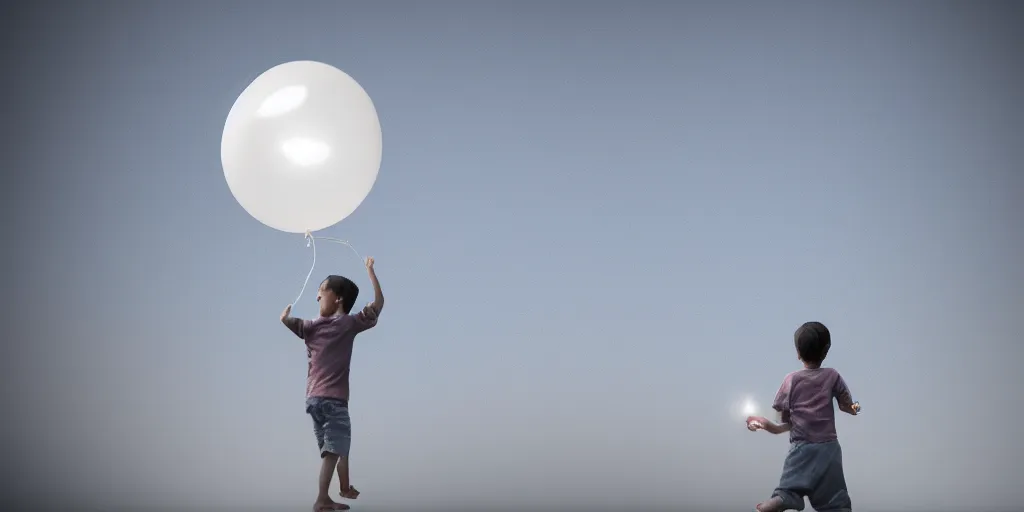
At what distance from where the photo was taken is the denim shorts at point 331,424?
3559 mm

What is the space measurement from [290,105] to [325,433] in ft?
4.59

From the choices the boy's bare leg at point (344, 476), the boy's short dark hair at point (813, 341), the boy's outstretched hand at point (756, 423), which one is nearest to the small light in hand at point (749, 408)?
the boy's outstretched hand at point (756, 423)

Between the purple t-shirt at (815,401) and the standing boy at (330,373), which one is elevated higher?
the standing boy at (330,373)

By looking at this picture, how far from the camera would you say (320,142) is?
350cm

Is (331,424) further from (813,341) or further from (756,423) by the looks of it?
(813,341)

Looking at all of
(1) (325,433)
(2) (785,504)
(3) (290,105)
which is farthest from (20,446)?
(2) (785,504)

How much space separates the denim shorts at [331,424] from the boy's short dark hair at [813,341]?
6.29 ft

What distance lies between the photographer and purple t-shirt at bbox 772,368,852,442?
10.7 ft

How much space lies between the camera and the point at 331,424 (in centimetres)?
357

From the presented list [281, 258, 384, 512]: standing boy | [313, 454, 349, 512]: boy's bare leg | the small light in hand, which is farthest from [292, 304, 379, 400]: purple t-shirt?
the small light in hand

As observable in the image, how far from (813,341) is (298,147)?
2233 millimetres

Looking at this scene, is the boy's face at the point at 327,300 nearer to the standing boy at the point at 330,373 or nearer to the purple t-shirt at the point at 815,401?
the standing boy at the point at 330,373

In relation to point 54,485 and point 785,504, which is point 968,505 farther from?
point 54,485

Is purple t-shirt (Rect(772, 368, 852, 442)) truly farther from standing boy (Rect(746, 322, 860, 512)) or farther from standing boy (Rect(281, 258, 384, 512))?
standing boy (Rect(281, 258, 384, 512))
